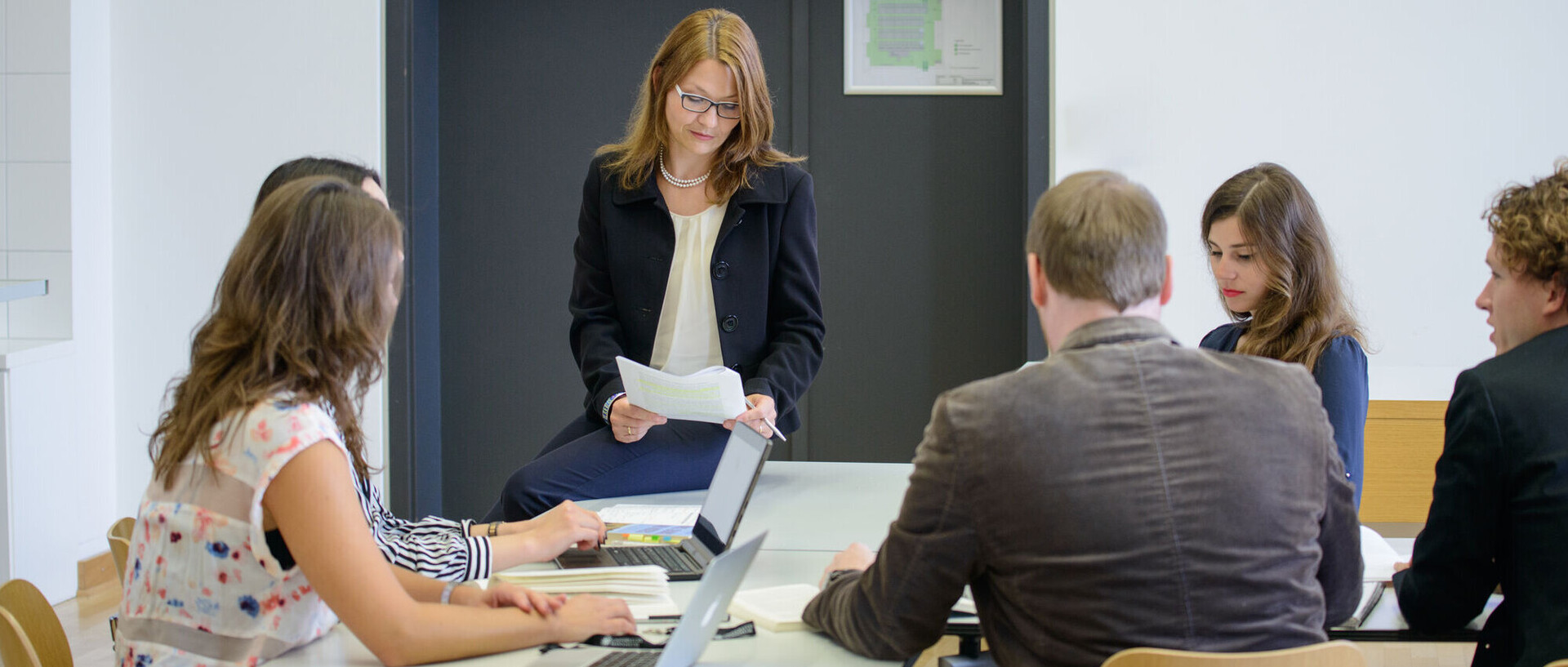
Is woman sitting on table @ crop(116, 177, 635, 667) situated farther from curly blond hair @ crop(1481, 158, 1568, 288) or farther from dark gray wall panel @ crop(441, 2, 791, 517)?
dark gray wall panel @ crop(441, 2, 791, 517)

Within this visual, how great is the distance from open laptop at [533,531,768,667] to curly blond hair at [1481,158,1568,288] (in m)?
1.04

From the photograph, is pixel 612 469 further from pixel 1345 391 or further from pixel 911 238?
pixel 911 238

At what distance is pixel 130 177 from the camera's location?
3955 mm

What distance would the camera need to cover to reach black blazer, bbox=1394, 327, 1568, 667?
59.6 inches

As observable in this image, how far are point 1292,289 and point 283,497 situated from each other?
173 centimetres

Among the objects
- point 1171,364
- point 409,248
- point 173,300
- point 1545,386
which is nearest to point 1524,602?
point 1545,386

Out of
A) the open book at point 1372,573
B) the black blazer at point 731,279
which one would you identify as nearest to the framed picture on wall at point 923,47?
the black blazer at point 731,279

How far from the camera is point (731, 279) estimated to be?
8.69 ft

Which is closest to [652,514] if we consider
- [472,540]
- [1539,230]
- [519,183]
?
[472,540]

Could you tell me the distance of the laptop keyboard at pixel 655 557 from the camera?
1.87m

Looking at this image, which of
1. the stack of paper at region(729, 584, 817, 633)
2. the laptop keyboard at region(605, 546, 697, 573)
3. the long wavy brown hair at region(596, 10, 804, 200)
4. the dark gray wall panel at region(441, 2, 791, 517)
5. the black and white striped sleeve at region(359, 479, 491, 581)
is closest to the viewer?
the stack of paper at region(729, 584, 817, 633)

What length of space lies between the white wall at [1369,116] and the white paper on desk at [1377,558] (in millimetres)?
1709

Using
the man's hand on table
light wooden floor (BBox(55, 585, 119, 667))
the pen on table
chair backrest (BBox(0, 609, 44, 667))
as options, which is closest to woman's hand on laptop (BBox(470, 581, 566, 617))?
the man's hand on table

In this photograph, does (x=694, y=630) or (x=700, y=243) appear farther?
(x=700, y=243)
